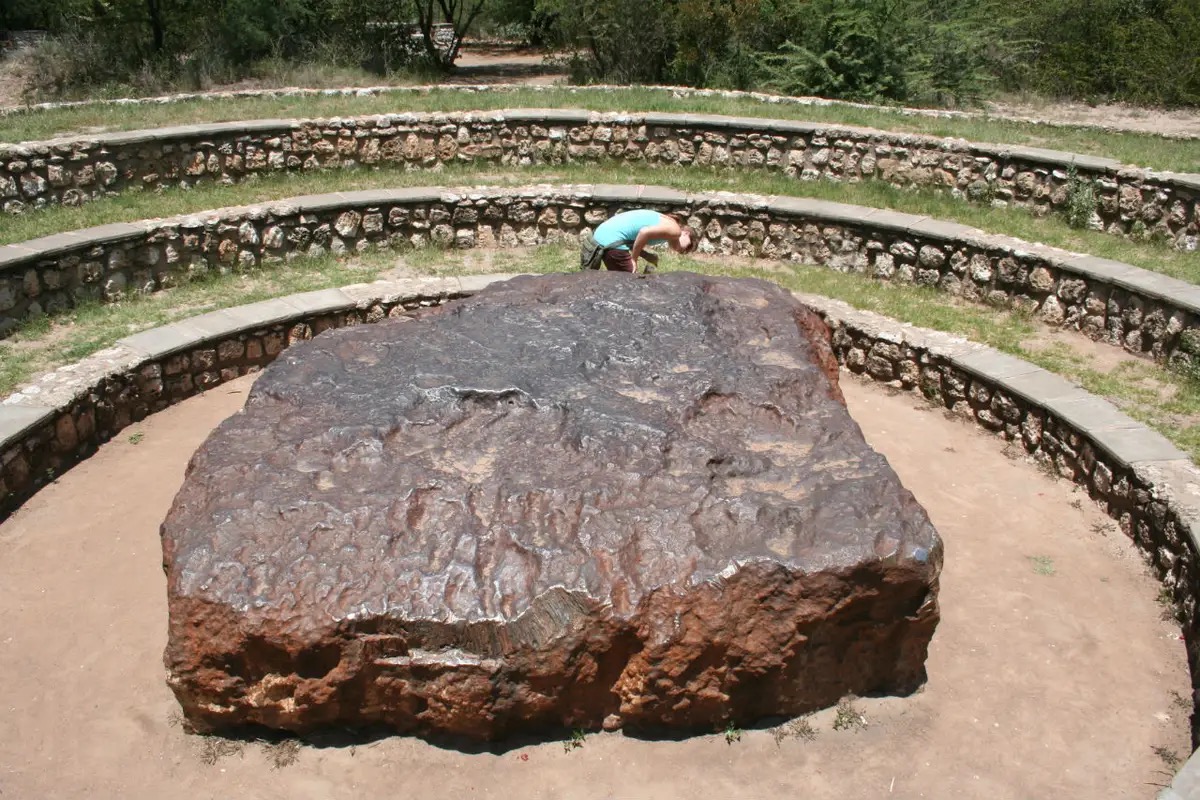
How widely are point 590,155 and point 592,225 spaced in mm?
1741

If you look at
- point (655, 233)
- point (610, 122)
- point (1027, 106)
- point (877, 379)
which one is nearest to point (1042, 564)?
point (877, 379)

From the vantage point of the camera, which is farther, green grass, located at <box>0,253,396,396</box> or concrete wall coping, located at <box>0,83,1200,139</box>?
concrete wall coping, located at <box>0,83,1200,139</box>

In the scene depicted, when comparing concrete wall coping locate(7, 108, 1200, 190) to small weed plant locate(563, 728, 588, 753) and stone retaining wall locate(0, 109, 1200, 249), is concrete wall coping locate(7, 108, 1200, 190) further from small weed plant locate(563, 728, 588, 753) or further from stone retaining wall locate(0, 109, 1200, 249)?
small weed plant locate(563, 728, 588, 753)

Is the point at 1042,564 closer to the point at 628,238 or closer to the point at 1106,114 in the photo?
the point at 628,238

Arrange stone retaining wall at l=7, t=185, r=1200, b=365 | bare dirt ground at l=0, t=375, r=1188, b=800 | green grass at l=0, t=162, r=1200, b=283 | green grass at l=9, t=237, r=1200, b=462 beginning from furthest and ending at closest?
green grass at l=0, t=162, r=1200, b=283 → stone retaining wall at l=7, t=185, r=1200, b=365 → green grass at l=9, t=237, r=1200, b=462 → bare dirt ground at l=0, t=375, r=1188, b=800

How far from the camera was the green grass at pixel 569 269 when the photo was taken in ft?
21.2

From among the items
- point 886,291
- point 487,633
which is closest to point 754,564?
point 487,633

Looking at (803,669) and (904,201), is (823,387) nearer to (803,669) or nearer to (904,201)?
(803,669)

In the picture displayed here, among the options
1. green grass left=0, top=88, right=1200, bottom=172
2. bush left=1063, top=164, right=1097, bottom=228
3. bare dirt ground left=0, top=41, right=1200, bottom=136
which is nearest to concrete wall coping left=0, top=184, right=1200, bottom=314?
bush left=1063, top=164, right=1097, bottom=228

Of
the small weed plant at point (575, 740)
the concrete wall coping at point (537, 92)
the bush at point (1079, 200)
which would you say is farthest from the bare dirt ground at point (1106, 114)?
the small weed plant at point (575, 740)

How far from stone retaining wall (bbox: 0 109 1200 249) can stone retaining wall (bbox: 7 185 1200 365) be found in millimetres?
1254

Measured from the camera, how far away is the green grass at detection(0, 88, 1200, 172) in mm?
9961

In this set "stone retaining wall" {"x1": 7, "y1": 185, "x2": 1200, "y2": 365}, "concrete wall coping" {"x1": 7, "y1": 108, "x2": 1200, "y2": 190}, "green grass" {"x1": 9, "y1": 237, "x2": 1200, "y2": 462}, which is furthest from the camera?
"concrete wall coping" {"x1": 7, "y1": 108, "x2": 1200, "y2": 190}

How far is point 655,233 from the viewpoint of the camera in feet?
23.3
